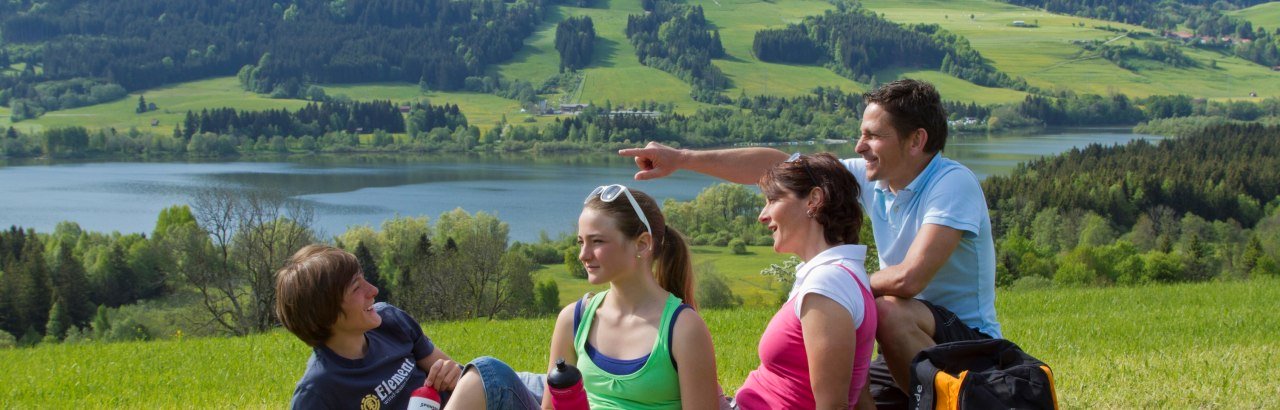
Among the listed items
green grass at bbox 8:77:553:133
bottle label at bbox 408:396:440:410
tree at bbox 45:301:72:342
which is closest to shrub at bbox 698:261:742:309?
tree at bbox 45:301:72:342

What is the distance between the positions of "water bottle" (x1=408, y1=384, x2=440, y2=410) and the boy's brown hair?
0.40 metres

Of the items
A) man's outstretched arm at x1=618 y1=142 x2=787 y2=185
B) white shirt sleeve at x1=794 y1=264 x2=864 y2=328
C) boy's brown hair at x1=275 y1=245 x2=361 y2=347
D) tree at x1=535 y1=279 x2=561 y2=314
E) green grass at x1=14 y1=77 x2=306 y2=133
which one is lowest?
green grass at x1=14 y1=77 x2=306 y2=133

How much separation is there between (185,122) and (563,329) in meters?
141

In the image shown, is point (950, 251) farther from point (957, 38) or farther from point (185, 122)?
point (957, 38)

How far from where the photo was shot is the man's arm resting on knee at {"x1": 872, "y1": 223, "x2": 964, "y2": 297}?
361 cm

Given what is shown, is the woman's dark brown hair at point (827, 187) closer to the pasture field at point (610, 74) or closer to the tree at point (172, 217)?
the tree at point (172, 217)

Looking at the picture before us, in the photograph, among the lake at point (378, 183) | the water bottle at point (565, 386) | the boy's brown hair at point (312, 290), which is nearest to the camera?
the water bottle at point (565, 386)

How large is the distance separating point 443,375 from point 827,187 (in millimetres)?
1410

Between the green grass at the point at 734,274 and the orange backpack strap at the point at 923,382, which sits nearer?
the orange backpack strap at the point at 923,382

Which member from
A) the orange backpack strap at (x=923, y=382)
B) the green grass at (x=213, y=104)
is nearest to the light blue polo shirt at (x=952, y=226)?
the orange backpack strap at (x=923, y=382)

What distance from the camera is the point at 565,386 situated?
122 inches

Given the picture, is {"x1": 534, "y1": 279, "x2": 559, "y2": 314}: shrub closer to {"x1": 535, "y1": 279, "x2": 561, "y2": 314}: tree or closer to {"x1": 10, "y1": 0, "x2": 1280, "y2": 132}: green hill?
{"x1": 535, "y1": 279, "x2": 561, "y2": 314}: tree

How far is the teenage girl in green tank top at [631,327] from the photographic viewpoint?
11.3 feet

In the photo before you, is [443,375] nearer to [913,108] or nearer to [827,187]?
[827,187]
